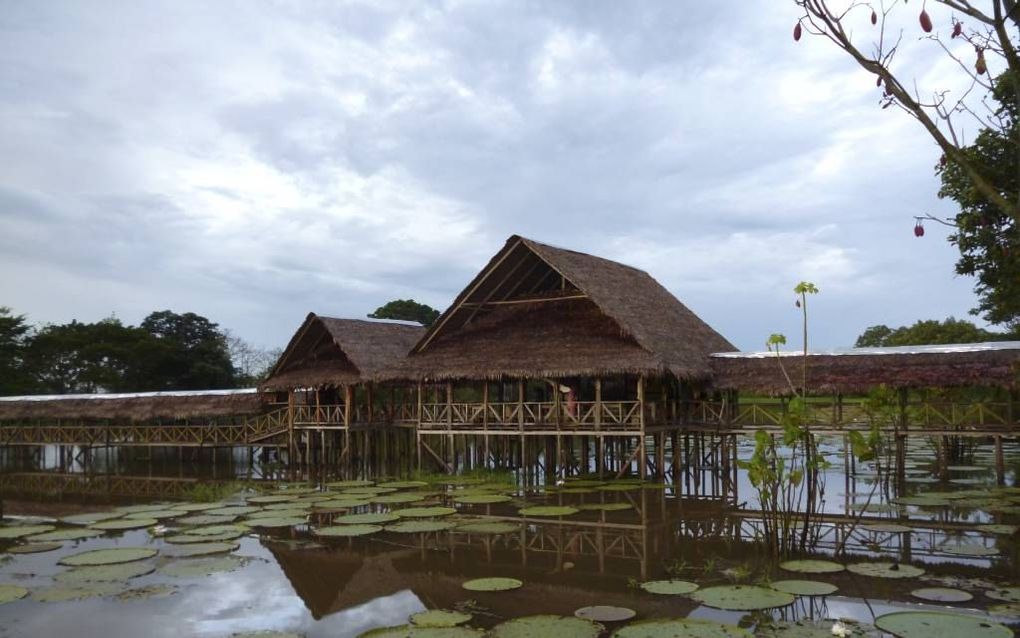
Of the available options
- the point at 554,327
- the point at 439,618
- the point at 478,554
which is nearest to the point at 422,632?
the point at 439,618

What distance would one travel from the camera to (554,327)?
60.8ft

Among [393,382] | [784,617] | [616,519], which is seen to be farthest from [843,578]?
[393,382]

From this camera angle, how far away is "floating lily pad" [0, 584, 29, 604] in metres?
7.84

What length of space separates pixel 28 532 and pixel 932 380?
16.5 metres

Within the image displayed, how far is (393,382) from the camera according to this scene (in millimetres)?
21828

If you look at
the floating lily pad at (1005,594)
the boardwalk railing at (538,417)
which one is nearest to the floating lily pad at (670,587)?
the floating lily pad at (1005,594)

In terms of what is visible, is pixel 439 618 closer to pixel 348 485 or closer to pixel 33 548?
pixel 33 548

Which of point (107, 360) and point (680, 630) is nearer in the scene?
point (680, 630)

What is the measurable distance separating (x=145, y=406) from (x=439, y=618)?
71.1 feet

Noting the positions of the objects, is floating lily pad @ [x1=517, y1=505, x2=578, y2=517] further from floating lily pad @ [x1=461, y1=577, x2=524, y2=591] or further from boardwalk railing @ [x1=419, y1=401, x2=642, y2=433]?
floating lily pad @ [x1=461, y1=577, x2=524, y2=591]

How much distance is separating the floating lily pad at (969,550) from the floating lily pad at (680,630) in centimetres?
449

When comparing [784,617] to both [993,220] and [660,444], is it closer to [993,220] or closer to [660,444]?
[660,444]

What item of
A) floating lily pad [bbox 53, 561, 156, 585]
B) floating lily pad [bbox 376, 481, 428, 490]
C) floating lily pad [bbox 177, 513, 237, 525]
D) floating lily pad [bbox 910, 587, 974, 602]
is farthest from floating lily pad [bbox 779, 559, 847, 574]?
floating lily pad [bbox 376, 481, 428, 490]

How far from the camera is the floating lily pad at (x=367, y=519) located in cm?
1197
